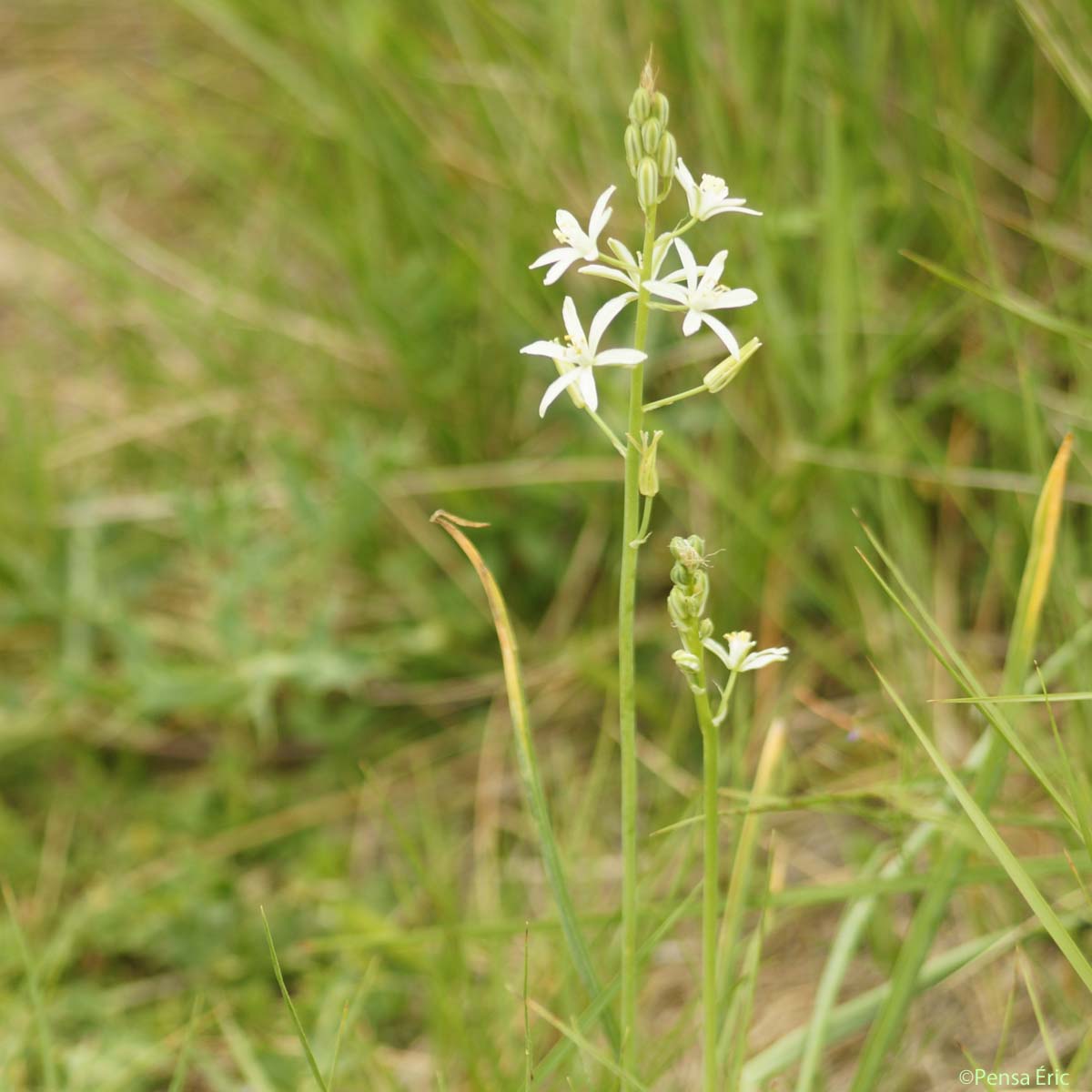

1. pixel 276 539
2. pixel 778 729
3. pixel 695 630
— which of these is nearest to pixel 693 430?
pixel 276 539

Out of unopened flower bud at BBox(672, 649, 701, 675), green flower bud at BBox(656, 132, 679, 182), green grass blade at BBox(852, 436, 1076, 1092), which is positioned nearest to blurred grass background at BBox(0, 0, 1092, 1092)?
green grass blade at BBox(852, 436, 1076, 1092)

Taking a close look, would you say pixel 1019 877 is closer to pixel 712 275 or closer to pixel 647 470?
pixel 647 470

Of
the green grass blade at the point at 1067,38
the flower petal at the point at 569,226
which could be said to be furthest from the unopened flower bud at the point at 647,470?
the green grass blade at the point at 1067,38

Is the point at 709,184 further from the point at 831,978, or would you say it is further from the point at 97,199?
the point at 97,199

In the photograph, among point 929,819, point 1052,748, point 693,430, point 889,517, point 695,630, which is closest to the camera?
point 695,630

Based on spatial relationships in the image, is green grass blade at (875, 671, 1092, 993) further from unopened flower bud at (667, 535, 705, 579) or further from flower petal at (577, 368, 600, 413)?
flower petal at (577, 368, 600, 413)

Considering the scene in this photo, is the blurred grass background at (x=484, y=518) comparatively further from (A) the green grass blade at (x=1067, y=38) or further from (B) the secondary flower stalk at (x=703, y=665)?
(B) the secondary flower stalk at (x=703, y=665)
